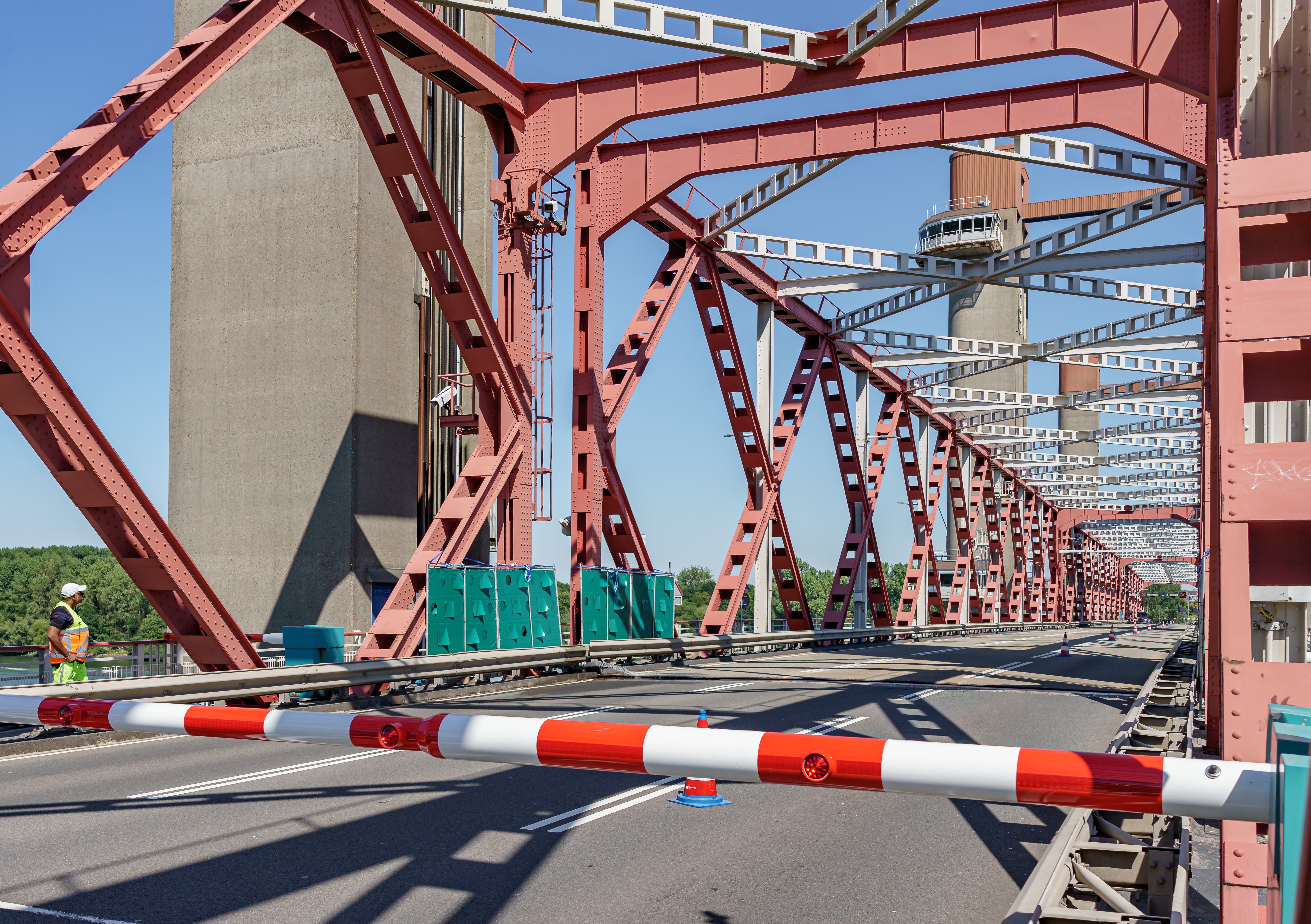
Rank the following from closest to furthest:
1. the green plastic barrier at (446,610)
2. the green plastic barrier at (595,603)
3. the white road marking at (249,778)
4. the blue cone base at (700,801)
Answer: the white road marking at (249,778) → the blue cone base at (700,801) → the green plastic barrier at (446,610) → the green plastic barrier at (595,603)

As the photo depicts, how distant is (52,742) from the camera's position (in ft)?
35.7

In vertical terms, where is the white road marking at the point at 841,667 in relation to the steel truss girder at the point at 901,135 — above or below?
below

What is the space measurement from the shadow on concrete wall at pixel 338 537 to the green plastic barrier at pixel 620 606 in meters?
6.17

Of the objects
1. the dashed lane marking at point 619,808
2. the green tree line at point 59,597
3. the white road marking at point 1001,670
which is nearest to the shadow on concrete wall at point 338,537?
the white road marking at point 1001,670

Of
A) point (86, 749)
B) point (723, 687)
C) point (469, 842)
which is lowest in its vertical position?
point (723, 687)

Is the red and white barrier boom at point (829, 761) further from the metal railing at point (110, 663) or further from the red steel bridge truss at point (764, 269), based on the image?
the metal railing at point (110, 663)

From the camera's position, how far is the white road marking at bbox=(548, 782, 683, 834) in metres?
7.55

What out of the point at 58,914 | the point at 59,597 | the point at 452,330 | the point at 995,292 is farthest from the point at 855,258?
the point at 59,597

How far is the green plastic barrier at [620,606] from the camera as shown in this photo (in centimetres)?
2297

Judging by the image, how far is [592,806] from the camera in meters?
8.36

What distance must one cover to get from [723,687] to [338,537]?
37.2 feet

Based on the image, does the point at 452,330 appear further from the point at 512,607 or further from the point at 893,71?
the point at 893,71

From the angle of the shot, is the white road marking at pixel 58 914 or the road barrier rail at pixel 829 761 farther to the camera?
the white road marking at pixel 58 914

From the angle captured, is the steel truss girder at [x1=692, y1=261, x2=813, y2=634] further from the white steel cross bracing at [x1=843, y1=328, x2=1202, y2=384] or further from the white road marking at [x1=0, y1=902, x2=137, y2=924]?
the white road marking at [x1=0, y1=902, x2=137, y2=924]
